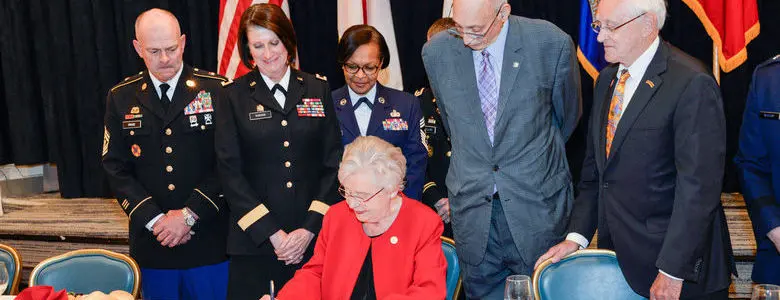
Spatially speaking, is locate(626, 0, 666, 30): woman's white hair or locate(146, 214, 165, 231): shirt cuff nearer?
locate(626, 0, 666, 30): woman's white hair

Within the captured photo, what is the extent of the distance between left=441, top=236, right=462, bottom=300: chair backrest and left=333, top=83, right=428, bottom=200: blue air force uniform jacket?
2.92 ft

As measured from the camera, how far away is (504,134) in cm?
292

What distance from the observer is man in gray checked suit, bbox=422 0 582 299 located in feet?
9.59

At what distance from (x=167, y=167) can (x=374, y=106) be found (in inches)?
38.2

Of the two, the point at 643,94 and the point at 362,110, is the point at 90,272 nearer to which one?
the point at 362,110

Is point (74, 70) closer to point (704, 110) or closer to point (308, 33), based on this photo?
point (308, 33)

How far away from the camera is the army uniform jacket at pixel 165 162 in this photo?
3.46 m

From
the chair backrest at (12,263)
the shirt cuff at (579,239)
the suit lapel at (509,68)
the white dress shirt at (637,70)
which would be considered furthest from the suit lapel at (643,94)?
the chair backrest at (12,263)

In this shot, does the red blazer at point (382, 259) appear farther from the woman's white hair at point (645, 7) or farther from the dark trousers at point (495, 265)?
the woman's white hair at point (645, 7)

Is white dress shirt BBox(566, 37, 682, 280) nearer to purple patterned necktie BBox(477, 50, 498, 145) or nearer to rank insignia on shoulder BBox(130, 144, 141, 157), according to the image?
purple patterned necktie BBox(477, 50, 498, 145)

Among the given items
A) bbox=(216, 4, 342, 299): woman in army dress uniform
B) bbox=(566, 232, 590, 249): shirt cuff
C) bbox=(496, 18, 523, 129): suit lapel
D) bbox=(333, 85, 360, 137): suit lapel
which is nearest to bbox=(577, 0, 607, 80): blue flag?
bbox=(333, 85, 360, 137): suit lapel

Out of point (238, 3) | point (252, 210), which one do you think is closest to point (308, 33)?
point (238, 3)

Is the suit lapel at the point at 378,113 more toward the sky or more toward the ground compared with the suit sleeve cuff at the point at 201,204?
more toward the sky

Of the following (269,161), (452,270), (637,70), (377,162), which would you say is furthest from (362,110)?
(637,70)
